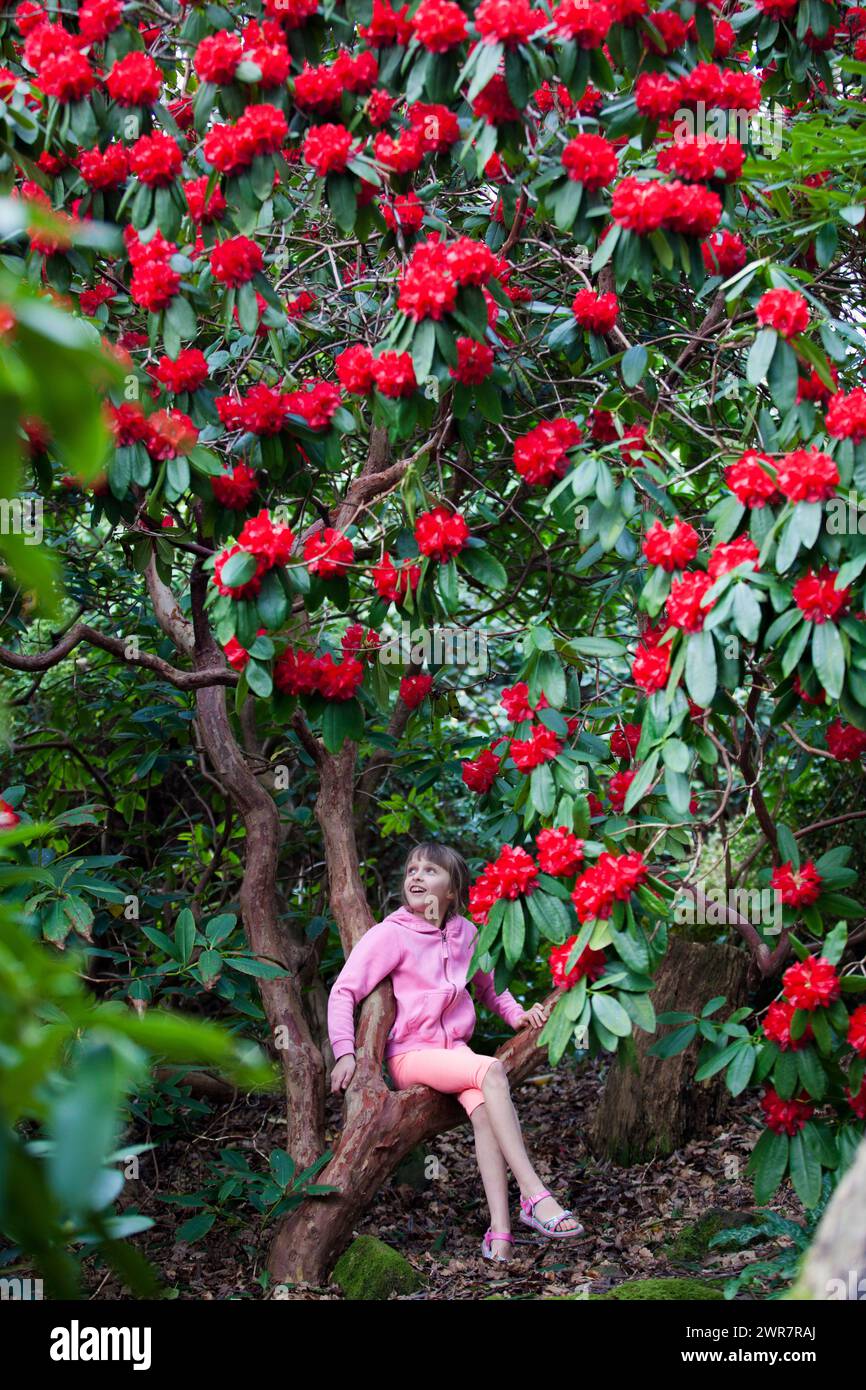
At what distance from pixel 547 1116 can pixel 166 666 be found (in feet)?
8.01

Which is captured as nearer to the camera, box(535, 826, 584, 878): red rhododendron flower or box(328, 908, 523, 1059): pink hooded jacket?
box(535, 826, 584, 878): red rhododendron flower

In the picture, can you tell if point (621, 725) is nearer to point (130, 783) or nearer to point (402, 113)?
point (402, 113)

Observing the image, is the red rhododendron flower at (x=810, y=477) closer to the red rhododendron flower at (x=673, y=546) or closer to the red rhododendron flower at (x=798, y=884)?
the red rhododendron flower at (x=673, y=546)

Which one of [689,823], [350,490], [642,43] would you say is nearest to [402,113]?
[642,43]

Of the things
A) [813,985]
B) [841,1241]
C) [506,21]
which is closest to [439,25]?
[506,21]

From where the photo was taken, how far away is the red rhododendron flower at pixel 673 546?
2.47 metres

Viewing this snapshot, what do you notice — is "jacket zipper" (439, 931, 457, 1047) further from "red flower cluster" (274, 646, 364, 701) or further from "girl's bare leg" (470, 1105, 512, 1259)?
"red flower cluster" (274, 646, 364, 701)

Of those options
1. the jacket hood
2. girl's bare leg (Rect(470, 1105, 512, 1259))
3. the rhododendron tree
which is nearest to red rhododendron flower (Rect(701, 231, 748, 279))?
the rhododendron tree

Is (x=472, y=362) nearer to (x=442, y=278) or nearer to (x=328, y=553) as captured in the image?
(x=442, y=278)

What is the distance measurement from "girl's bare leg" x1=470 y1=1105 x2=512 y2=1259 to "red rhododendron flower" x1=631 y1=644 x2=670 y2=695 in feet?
4.18

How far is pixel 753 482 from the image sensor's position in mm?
2393

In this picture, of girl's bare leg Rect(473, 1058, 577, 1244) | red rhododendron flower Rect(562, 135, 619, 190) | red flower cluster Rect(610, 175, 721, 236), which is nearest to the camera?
red flower cluster Rect(610, 175, 721, 236)

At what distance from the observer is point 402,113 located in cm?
294

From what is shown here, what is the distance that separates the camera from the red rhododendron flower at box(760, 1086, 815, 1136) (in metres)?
2.50
